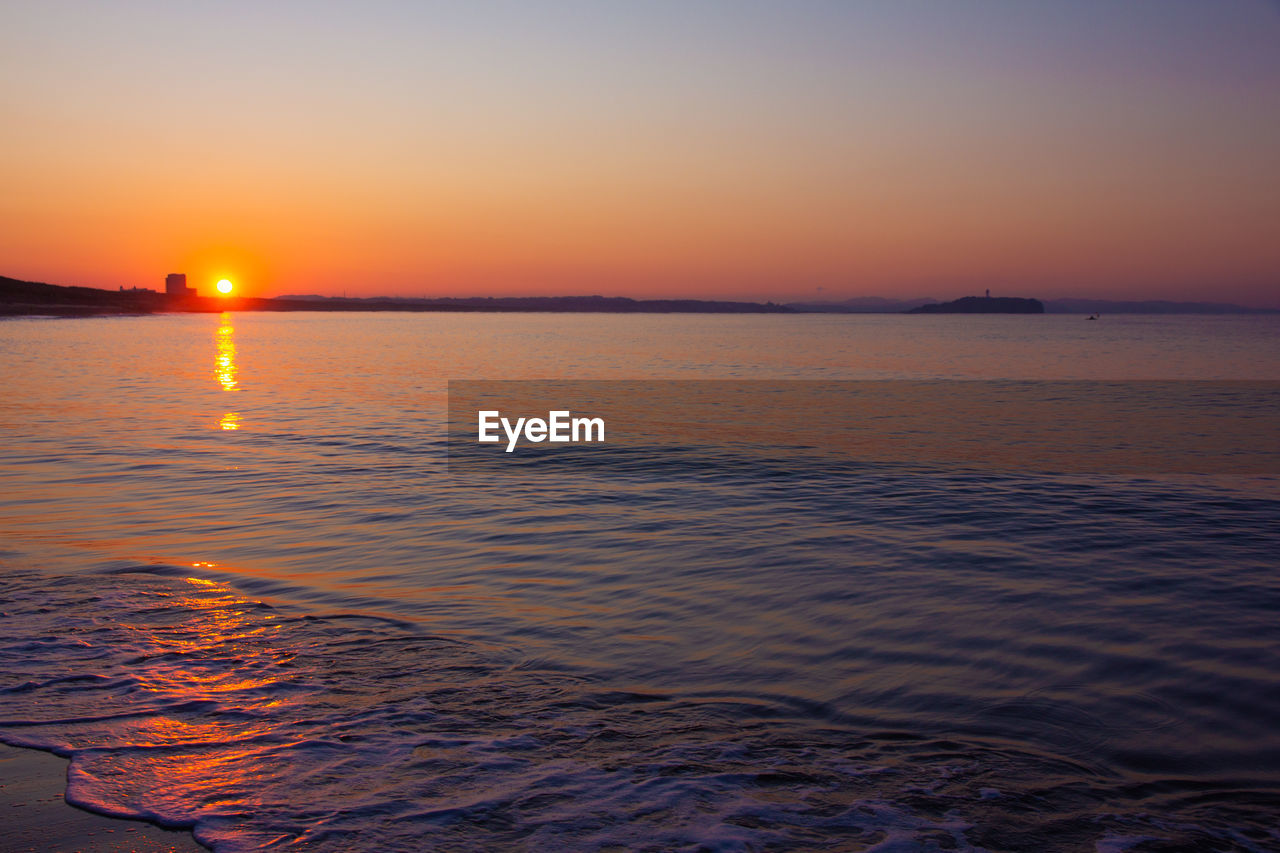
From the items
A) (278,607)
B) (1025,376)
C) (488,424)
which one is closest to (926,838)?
(278,607)

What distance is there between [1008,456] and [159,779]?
64.3 feet

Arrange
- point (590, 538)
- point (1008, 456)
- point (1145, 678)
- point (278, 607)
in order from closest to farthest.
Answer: point (1145, 678)
point (278, 607)
point (590, 538)
point (1008, 456)

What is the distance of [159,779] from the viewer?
539cm

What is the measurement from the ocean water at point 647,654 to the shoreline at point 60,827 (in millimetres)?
130

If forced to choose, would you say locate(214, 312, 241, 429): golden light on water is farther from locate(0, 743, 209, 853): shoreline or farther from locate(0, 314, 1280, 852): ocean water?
locate(0, 743, 209, 853): shoreline

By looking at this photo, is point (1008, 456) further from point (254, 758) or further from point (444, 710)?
point (254, 758)
